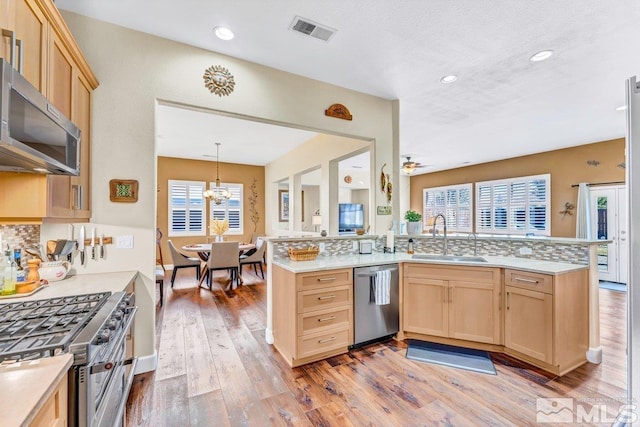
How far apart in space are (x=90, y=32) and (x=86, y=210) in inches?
57.3

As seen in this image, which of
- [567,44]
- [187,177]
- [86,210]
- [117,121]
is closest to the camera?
[86,210]

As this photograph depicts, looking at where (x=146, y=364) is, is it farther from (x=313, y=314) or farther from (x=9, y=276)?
(x=313, y=314)

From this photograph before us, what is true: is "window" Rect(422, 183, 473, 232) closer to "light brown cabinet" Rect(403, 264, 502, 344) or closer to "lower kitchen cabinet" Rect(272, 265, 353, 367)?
"light brown cabinet" Rect(403, 264, 502, 344)

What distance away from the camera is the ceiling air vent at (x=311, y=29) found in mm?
2234

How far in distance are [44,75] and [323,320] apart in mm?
2589

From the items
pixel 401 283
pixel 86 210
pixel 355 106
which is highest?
pixel 355 106

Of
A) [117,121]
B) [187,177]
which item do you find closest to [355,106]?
[117,121]

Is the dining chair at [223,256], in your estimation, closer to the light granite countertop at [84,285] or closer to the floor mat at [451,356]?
the light granite countertop at [84,285]

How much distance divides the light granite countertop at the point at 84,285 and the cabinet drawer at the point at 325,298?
136 cm

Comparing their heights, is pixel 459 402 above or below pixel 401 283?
below

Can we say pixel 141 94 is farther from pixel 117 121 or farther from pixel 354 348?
pixel 354 348

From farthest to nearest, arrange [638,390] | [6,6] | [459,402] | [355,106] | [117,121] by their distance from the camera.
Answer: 1. [355,106]
2. [117,121]
3. [459,402]
4. [6,6]
5. [638,390]

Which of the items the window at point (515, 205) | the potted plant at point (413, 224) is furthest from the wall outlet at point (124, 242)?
the window at point (515, 205)

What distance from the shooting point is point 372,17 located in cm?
218
